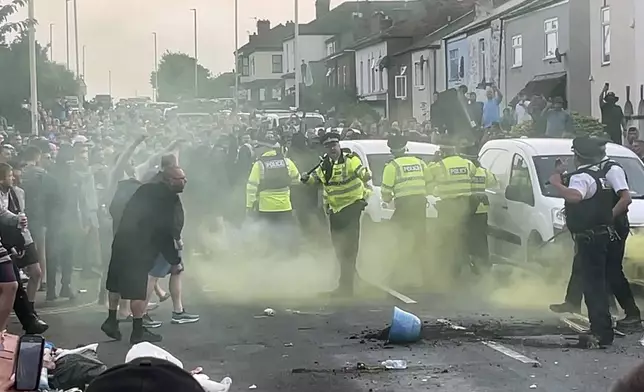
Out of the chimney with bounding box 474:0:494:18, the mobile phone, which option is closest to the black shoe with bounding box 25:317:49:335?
the mobile phone

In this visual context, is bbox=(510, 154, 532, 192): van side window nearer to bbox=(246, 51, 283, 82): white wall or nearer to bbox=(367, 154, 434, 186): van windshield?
bbox=(367, 154, 434, 186): van windshield

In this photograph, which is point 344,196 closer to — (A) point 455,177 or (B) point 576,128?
(A) point 455,177

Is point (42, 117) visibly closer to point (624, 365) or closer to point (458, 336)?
point (458, 336)

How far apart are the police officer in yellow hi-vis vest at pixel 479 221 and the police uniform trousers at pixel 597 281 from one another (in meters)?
3.47

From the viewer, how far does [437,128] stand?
69.6ft

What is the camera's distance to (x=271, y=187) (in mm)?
13078

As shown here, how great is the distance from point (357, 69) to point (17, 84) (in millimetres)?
17415

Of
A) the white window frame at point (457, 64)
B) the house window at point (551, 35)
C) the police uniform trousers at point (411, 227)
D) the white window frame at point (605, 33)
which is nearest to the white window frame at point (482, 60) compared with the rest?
the white window frame at point (457, 64)

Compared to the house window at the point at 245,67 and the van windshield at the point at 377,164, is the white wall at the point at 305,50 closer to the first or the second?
the house window at the point at 245,67

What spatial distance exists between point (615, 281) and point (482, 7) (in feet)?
99.7

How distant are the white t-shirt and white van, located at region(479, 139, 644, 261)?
2.27m

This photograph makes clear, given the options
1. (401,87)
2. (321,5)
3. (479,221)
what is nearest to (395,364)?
(479,221)

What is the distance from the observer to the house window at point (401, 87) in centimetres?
4422

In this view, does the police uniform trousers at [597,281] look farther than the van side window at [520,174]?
No
